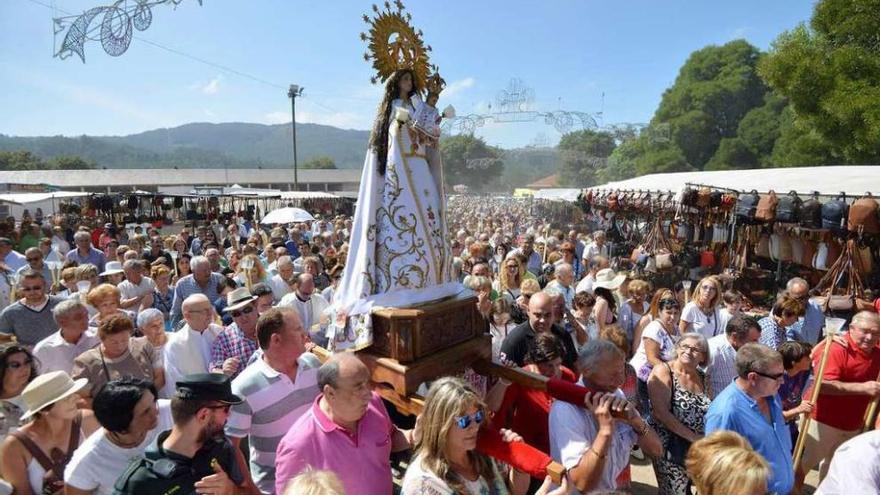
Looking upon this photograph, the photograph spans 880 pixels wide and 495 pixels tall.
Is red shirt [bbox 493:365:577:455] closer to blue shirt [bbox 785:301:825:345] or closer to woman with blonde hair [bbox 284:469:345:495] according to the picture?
woman with blonde hair [bbox 284:469:345:495]

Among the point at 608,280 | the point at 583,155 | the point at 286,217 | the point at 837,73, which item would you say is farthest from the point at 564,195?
the point at 583,155

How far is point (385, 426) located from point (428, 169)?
1446 mm

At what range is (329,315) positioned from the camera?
2.89m

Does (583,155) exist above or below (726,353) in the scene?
above

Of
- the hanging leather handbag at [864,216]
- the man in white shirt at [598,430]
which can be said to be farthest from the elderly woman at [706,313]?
the hanging leather handbag at [864,216]

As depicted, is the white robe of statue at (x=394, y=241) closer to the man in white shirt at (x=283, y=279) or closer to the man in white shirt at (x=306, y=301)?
the man in white shirt at (x=306, y=301)

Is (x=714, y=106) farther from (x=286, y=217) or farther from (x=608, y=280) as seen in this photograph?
(x=608, y=280)

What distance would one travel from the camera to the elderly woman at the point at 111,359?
3570mm

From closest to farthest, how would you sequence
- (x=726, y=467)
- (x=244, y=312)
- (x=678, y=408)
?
1. (x=726, y=467)
2. (x=678, y=408)
3. (x=244, y=312)

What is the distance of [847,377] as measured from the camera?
4059 millimetres

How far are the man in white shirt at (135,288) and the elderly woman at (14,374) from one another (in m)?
3.05

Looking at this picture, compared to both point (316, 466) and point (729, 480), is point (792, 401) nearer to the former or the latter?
point (729, 480)

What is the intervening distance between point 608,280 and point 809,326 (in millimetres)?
2266

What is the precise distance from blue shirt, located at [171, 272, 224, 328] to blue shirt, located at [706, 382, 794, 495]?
18.4 ft
